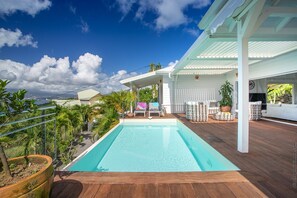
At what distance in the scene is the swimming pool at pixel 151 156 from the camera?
4027 millimetres

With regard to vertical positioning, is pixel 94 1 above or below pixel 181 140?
above

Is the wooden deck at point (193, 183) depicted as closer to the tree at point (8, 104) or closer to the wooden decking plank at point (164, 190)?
the wooden decking plank at point (164, 190)

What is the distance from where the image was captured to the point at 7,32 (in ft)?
50.4

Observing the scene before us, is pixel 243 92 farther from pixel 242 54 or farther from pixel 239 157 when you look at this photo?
pixel 239 157

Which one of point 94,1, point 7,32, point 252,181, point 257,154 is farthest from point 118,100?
point 7,32

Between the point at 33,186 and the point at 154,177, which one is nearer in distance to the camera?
the point at 33,186

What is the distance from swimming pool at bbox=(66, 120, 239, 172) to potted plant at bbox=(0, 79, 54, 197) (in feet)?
4.07

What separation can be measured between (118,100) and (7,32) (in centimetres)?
1307

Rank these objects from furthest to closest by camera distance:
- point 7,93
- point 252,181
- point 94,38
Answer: point 94,38
point 252,181
point 7,93

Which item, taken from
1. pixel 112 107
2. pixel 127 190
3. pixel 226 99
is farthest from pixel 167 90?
pixel 127 190

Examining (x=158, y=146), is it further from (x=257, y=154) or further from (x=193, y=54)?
(x=193, y=54)

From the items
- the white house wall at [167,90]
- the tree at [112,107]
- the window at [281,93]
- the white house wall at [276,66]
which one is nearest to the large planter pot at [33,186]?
the tree at [112,107]

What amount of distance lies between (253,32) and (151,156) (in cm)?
395

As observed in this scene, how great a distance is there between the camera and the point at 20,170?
79.4 inches
